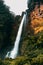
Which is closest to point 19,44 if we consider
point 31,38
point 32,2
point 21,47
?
point 21,47

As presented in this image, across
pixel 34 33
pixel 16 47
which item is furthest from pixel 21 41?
pixel 34 33

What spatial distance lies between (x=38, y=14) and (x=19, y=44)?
5.41 m

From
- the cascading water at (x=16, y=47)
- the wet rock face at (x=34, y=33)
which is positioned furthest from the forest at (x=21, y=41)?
the cascading water at (x=16, y=47)

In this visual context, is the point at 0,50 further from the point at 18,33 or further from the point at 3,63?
the point at 3,63

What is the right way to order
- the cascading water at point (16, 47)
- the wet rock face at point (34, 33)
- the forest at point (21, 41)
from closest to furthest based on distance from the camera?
the forest at point (21, 41) → the wet rock face at point (34, 33) → the cascading water at point (16, 47)

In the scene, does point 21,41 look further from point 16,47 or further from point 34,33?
point 34,33

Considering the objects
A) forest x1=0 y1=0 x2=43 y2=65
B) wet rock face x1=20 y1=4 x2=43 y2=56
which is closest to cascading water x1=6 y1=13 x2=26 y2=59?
forest x1=0 y1=0 x2=43 y2=65

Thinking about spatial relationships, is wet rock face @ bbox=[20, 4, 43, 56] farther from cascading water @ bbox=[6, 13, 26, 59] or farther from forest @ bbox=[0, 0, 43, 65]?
cascading water @ bbox=[6, 13, 26, 59]

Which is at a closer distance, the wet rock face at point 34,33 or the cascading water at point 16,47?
the wet rock face at point 34,33

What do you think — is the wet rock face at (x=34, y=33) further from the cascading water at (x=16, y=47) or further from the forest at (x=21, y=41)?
the cascading water at (x=16, y=47)

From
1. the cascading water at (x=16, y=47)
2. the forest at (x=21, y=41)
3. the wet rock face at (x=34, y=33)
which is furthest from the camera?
the cascading water at (x=16, y=47)

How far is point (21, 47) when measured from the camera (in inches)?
1517

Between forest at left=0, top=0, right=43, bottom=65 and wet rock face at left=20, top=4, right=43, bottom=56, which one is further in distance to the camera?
wet rock face at left=20, top=4, right=43, bottom=56

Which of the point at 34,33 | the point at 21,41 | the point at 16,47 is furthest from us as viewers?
the point at 16,47
